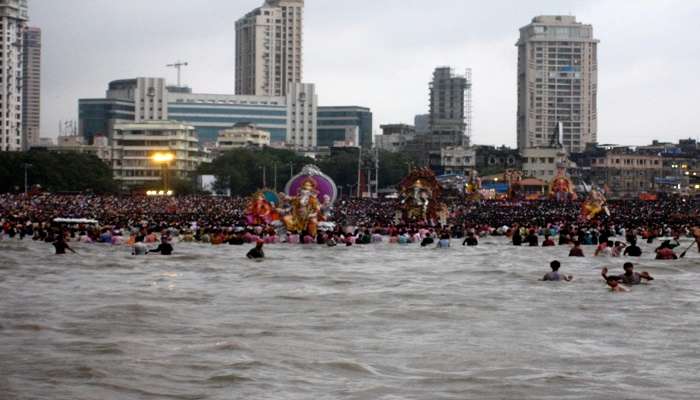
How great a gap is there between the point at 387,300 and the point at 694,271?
38.4 ft

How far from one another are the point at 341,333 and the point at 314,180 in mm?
36063

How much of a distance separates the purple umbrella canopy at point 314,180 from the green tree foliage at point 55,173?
78.7 m

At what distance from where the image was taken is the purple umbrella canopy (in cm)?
5988

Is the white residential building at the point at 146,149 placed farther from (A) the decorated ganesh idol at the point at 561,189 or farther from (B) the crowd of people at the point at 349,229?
(B) the crowd of people at the point at 349,229

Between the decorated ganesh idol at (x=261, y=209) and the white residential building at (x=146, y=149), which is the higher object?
the white residential building at (x=146, y=149)

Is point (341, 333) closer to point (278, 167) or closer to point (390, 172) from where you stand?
point (278, 167)

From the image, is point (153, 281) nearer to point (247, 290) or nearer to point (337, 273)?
point (247, 290)

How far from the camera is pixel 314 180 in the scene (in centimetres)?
5947

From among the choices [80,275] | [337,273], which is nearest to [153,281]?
[80,275]

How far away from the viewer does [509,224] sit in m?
75.2

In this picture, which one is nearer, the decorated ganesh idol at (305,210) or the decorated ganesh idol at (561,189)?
the decorated ganesh idol at (305,210)

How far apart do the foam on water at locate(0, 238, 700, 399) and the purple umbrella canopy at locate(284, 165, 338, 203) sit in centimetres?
2149

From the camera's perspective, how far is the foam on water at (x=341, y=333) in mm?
18547

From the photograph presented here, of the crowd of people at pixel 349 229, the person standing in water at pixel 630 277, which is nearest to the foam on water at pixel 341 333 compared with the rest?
the person standing in water at pixel 630 277
